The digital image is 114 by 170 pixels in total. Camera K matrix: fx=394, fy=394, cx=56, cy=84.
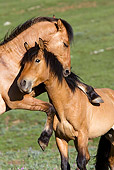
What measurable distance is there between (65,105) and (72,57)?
18302mm

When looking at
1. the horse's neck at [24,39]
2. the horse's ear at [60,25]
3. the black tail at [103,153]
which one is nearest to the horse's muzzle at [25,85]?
the horse's neck at [24,39]

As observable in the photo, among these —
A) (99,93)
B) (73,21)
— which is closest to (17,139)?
(99,93)

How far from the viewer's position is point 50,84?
5945 millimetres

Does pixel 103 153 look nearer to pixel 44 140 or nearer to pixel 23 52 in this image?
pixel 44 140

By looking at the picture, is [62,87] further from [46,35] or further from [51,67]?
[46,35]

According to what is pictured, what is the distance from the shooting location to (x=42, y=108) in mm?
6273

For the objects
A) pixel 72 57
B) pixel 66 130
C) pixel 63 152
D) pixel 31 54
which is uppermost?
pixel 31 54

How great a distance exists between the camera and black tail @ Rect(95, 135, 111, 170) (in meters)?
7.20

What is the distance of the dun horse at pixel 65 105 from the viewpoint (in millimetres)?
5629

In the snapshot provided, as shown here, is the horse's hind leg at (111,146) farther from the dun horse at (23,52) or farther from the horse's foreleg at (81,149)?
the horse's foreleg at (81,149)

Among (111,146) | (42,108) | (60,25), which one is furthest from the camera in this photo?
(111,146)

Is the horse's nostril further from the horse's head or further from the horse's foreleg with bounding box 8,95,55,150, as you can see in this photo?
the horse's foreleg with bounding box 8,95,55,150

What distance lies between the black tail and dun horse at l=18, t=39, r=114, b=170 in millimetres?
557

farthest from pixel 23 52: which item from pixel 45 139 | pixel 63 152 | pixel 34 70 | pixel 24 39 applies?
pixel 63 152
